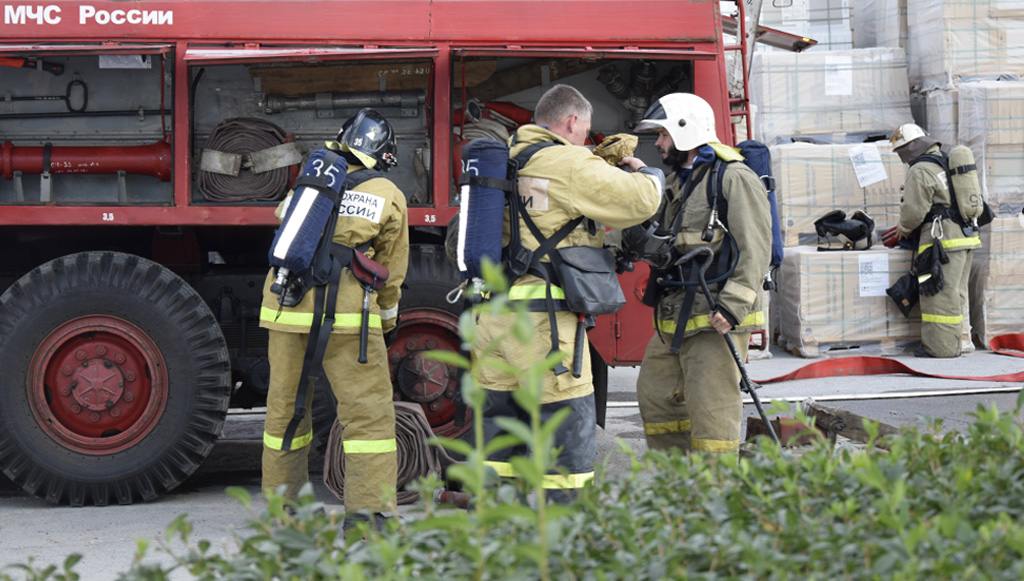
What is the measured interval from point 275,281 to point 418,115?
5.56 ft

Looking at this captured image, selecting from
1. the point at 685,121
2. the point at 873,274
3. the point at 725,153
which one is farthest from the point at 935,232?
the point at 685,121

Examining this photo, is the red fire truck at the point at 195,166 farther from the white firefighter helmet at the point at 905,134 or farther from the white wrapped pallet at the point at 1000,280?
the white wrapped pallet at the point at 1000,280

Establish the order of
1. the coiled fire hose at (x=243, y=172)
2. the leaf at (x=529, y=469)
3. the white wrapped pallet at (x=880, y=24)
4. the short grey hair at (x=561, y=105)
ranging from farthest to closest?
the white wrapped pallet at (x=880, y=24), the coiled fire hose at (x=243, y=172), the short grey hair at (x=561, y=105), the leaf at (x=529, y=469)

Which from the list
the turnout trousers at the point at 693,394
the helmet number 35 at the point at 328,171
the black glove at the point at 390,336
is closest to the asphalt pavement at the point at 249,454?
the turnout trousers at the point at 693,394

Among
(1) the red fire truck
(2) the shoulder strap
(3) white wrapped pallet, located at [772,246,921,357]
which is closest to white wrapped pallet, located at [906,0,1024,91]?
(3) white wrapped pallet, located at [772,246,921,357]

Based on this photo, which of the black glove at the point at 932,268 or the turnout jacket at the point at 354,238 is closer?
the turnout jacket at the point at 354,238

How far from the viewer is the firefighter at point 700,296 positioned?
4.09 m

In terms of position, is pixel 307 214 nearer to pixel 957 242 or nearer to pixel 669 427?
pixel 669 427

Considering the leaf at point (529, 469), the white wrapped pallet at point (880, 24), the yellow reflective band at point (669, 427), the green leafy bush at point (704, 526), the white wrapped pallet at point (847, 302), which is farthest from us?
the white wrapped pallet at point (880, 24)

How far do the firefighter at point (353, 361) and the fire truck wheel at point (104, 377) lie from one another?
2.11 feet

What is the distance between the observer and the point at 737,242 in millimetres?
4133

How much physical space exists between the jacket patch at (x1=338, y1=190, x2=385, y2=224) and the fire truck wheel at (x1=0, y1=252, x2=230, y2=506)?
1022 mm

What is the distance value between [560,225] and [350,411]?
1.18m

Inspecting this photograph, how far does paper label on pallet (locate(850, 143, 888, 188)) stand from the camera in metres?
8.52
